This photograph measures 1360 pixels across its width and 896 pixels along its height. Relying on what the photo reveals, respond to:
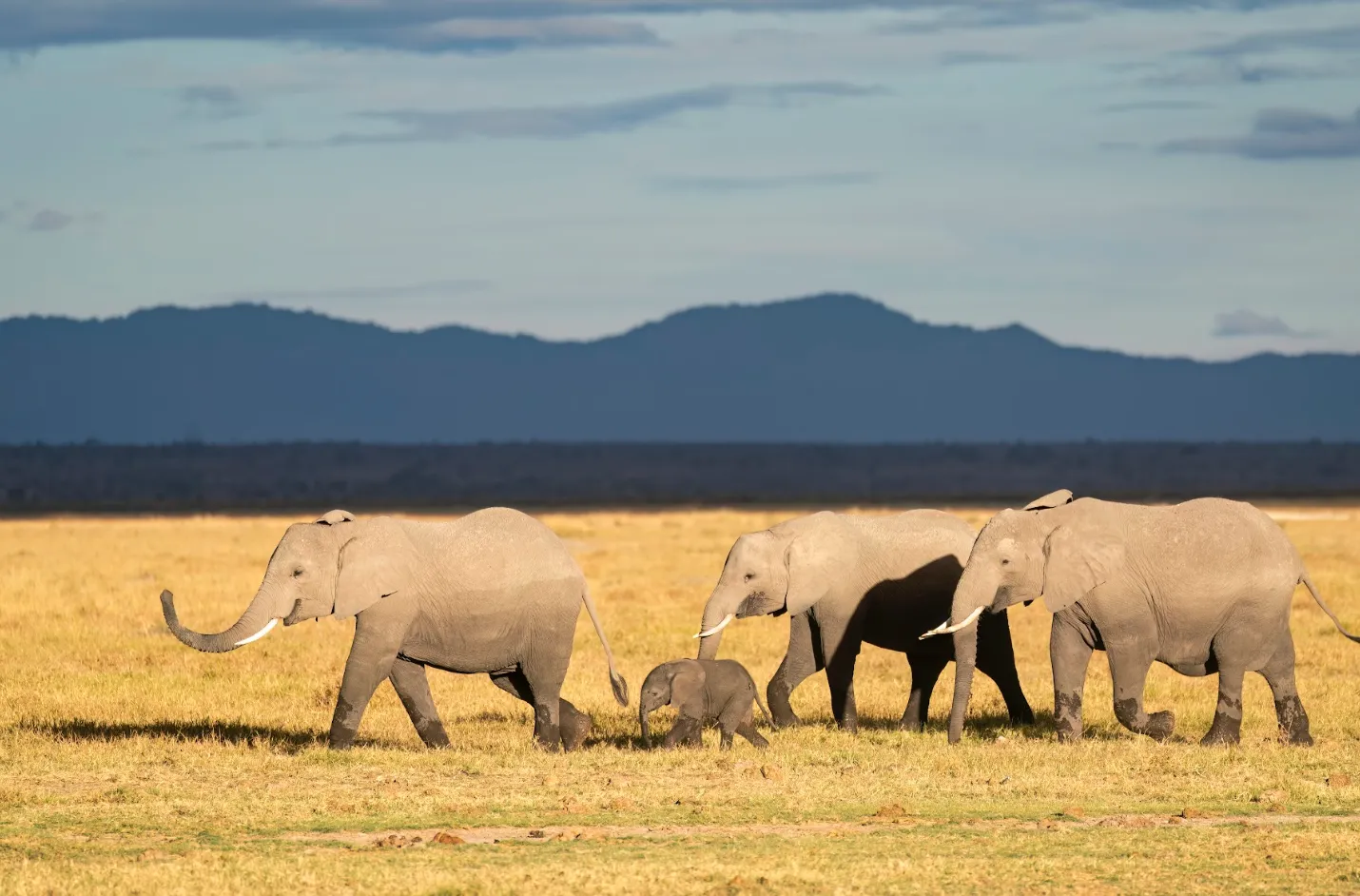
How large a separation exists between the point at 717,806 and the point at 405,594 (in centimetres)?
414

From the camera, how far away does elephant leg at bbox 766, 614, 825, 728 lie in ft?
66.7

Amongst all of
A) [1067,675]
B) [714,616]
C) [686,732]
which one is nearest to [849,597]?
[714,616]

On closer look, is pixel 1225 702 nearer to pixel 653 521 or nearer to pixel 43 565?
pixel 43 565

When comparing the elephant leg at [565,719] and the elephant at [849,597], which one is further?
the elephant at [849,597]

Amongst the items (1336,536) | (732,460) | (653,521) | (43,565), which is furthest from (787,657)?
(732,460)

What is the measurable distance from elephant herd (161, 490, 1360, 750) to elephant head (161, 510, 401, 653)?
0.02 metres

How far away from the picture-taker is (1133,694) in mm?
18938

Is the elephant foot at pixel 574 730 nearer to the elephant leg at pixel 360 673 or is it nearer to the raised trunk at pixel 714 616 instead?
the raised trunk at pixel 714 616

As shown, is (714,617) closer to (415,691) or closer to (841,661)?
(841,661)

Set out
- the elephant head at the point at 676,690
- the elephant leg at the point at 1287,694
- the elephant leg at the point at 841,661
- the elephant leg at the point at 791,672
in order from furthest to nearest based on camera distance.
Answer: the elephant leg at the point at 791,672
the elephant leg at the point at 841,661
the elephant leg at the point at 1287,694
the elephant head at the point at 676,690

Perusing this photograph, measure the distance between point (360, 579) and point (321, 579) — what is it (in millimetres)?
357

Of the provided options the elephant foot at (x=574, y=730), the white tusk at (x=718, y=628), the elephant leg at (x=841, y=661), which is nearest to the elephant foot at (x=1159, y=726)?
the elephant leg at (x=841, y=661)

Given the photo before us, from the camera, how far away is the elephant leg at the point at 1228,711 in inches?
752

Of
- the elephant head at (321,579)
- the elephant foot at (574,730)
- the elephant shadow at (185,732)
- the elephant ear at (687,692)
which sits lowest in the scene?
the elephant shadow at (185,732)
